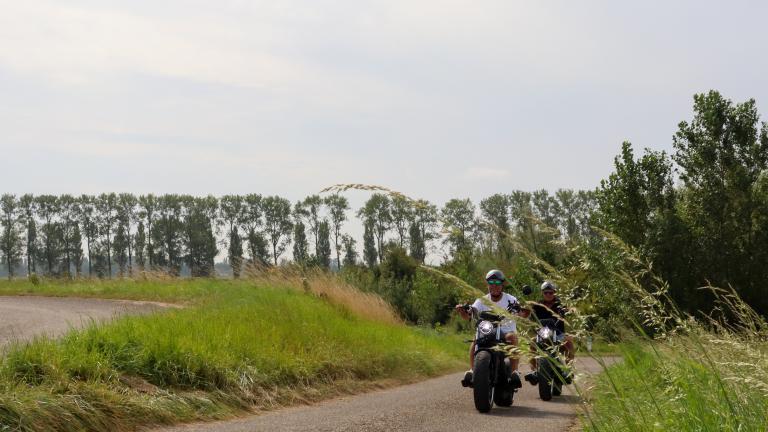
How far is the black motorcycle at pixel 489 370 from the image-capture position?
31.8 ft

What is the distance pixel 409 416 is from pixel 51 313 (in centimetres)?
1028

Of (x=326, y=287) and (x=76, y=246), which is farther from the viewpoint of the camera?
(x=76, y=246)

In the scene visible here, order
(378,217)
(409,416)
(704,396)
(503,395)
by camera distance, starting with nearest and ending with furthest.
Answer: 1. (704,396)
2. (409,416)
3. (503,395)
4. (378,217)

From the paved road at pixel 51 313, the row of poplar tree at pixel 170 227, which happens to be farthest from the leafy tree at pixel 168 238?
the paved road at pixel 51 313

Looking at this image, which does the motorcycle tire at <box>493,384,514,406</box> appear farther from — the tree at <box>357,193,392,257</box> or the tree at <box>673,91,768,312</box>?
the tree at <box>357,193,392,257</box>

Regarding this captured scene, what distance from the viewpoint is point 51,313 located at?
641 inches

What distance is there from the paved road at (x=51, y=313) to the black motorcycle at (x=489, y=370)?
17.7ft

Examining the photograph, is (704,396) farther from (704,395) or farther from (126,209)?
(126,209)

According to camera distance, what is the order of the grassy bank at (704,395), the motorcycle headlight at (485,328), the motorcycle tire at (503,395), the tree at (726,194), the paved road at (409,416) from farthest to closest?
the tree at (726,194), the motorcycle tire at (503,395), the motorcycle headlight at (485,328), the paved road at (409,416), the grassy bank at (704,395)

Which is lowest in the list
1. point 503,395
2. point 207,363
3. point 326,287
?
point 503,395

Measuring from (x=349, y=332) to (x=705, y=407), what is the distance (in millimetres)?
10534

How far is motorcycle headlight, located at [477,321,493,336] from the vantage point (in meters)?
10.0

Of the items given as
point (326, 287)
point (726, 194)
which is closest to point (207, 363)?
point (326, 287)

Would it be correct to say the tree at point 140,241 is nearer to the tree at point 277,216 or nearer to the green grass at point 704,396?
the tree at point 277,216
